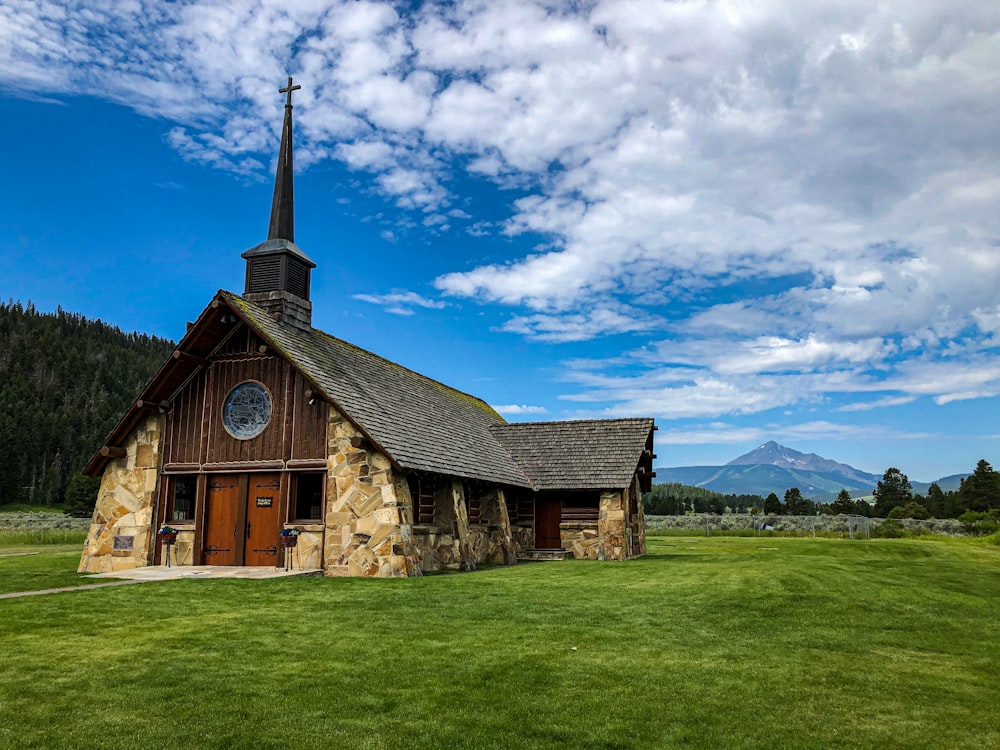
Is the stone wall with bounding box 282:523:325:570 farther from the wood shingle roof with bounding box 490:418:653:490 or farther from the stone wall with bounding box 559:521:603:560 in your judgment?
the stone wall with bounding box 559:521:603:560

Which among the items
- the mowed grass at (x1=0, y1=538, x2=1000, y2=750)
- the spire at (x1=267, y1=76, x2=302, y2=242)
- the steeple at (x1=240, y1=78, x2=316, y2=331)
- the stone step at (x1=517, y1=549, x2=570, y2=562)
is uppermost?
the spire at (x1=267, y1=76, x2=302, y2=242)

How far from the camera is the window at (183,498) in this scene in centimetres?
2075

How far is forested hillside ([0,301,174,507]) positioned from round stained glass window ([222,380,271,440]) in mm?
79667

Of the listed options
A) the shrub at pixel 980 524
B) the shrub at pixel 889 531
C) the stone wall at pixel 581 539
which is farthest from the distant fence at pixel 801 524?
A: the stone wall at pixel 581 539

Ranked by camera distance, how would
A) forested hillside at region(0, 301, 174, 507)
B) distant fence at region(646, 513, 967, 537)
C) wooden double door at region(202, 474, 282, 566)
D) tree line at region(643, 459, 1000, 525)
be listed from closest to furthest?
1. wooden double door at region(202, 474, 282, 566)
2. distant fence at region(646, 513, 967, 537)
3. tree line at region(643, 459, 1000, 525)
4. forested hillside at region(0, 301, 174, 507)

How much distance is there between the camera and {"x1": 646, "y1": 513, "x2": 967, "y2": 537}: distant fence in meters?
45.4

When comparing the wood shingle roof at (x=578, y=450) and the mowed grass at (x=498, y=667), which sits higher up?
the wood shingle roof at (x=578, y=450)

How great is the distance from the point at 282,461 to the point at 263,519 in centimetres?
166

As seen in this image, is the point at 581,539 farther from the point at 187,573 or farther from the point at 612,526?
the point at 187,573

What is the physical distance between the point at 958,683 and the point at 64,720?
29.0ft

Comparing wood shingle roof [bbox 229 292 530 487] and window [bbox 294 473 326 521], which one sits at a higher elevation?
wood shingle roof [bbox 229 292 530 487]

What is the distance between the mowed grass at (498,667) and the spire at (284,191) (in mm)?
11778

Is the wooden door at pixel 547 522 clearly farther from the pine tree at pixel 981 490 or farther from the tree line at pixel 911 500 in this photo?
the pine tree at pixel 981 490

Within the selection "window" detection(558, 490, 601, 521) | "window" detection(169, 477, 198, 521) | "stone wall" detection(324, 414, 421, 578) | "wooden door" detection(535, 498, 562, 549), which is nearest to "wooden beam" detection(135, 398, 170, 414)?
"window" detection(169, 477, 198, 521)
